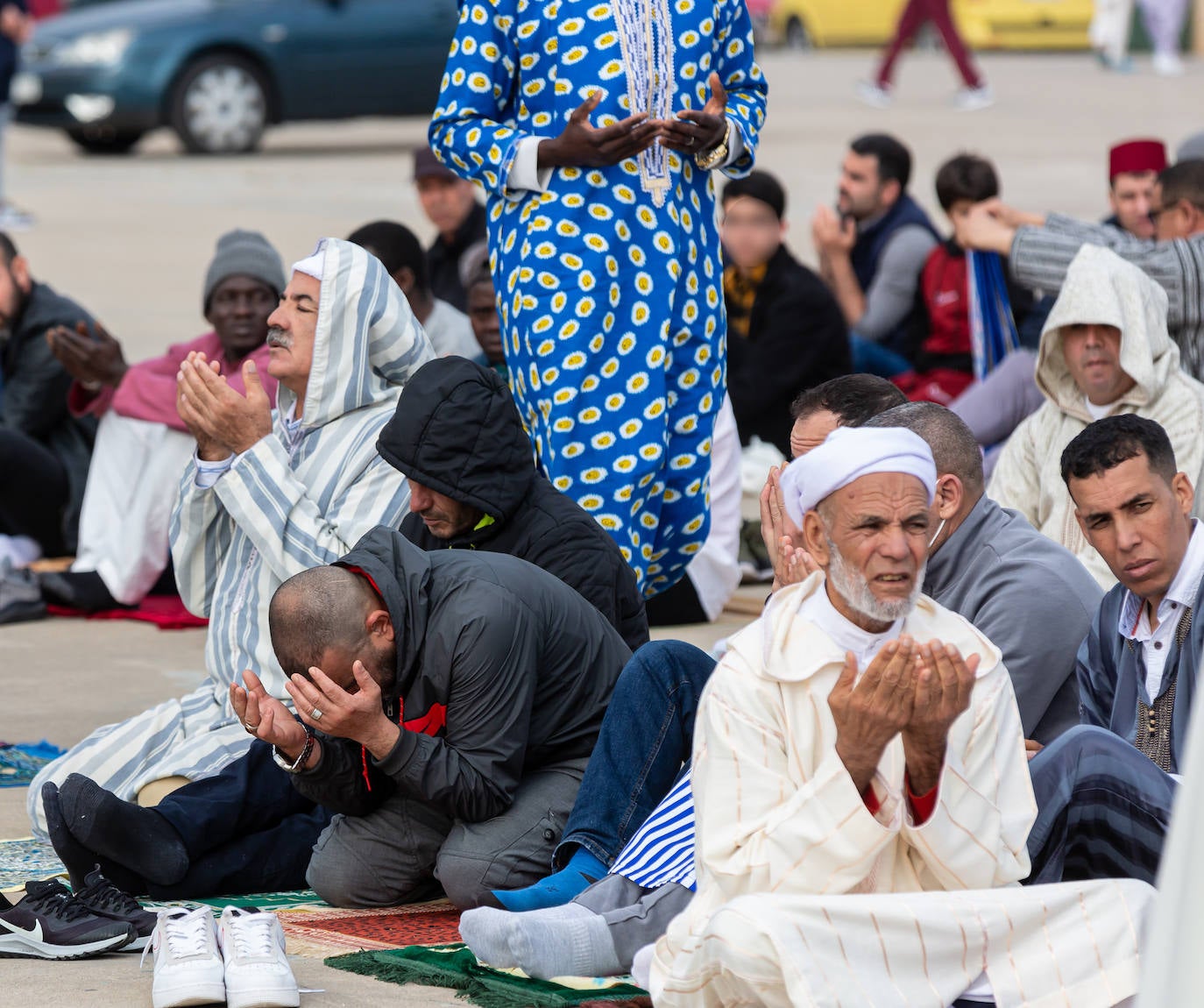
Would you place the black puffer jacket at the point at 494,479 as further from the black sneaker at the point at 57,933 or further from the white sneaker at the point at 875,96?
the white sneaker at the point at 875,96

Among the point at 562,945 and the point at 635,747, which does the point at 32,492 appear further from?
the point at 562,945

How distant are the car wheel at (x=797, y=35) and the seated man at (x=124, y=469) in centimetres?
2470

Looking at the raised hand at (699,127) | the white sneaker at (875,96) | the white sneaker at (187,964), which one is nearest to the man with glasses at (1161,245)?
the raised hand at (699,127)

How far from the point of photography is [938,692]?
318cm

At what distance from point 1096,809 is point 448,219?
5536 millimetres

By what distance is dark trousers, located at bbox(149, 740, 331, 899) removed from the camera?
4.49 metres

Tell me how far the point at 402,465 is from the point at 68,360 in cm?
306

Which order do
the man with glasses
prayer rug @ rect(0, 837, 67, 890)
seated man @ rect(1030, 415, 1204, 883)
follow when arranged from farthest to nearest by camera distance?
the man with glasses, prayer rug @ rect(0, 837, 67, 890), seated man @ rect(1030, 415, 1204, 883)

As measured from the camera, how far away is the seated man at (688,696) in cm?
379

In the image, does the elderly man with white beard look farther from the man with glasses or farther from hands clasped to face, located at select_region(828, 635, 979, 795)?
the man with glasses

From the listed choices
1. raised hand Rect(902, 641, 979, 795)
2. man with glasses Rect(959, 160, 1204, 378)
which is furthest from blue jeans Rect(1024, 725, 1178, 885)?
man with glasses Rect(959, 160, 1204, 378)

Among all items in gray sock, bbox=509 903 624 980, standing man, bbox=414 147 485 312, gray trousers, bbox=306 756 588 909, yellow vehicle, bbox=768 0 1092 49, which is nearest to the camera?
gray sock, bbox=509 903 624 980

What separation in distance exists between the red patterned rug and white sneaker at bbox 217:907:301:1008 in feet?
0.88

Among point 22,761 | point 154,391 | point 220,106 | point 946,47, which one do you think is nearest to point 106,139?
point 220,106
